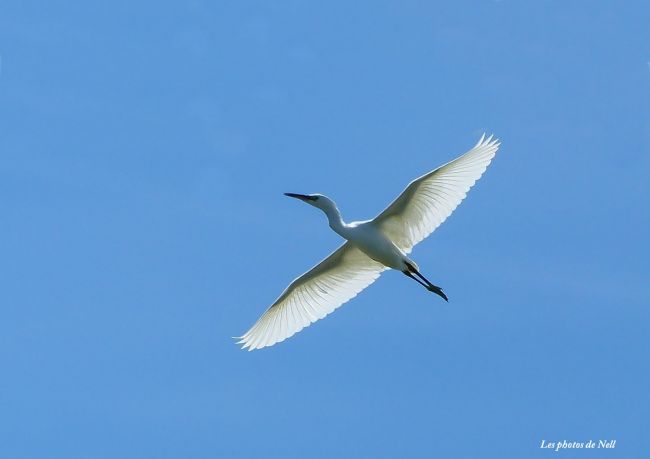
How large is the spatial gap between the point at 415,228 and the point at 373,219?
2.89ft

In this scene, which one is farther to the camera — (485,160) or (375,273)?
(375,273)

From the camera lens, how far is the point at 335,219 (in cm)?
2706

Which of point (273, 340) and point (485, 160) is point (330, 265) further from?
point (485, 160)

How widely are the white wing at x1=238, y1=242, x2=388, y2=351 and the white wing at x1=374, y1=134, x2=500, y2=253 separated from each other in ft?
4.28

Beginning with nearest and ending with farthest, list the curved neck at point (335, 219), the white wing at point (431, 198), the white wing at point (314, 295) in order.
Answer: the white wing at point (431, 198) < the curved neck at point (335, 219) < the white wing at point (314, 295)

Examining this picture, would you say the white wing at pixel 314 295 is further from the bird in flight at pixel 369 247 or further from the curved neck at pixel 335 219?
the curved neck at pixel 335 219

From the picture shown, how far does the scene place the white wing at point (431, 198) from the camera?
26453 millimetres

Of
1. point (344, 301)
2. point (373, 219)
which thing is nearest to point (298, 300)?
point (344, 301)

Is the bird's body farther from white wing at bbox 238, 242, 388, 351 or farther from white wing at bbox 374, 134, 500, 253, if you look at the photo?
white wing at bbox 238, 242, 388, 351

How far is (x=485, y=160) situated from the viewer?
86.8 feet

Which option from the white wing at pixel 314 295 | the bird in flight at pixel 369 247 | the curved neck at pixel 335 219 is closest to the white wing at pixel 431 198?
the bird in flight at pixel 369 247

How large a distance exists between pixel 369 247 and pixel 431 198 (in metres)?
1.53

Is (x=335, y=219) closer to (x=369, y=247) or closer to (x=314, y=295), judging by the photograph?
(x=369, y=247)

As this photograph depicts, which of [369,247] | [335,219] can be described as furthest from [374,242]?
[335,219]
